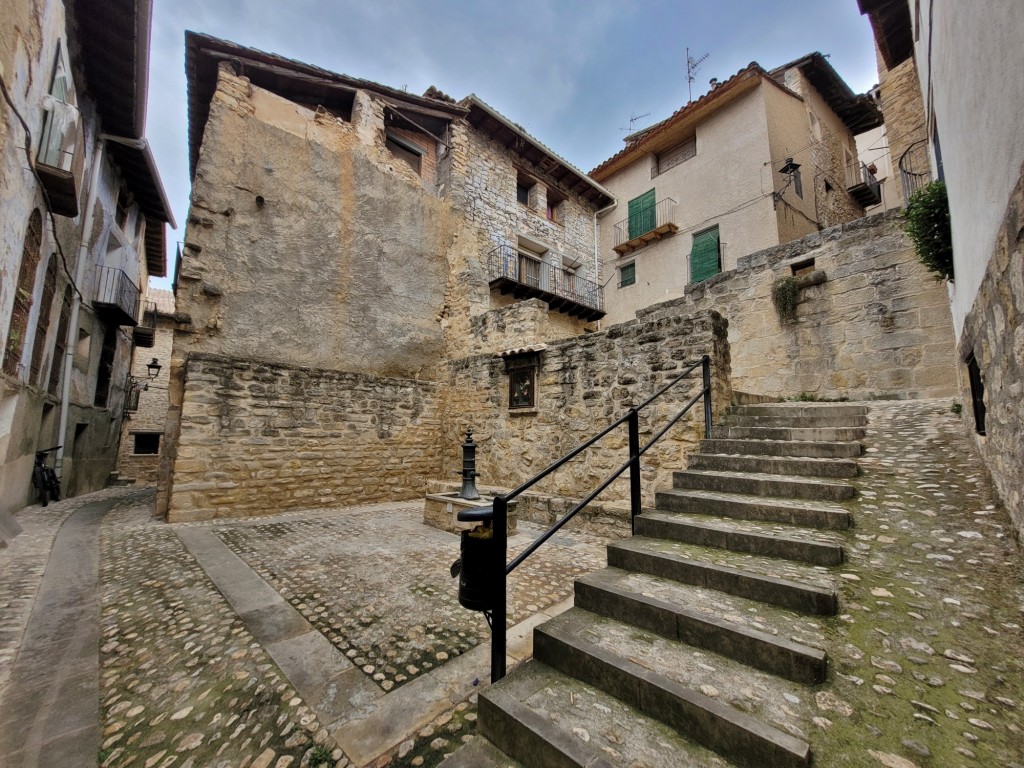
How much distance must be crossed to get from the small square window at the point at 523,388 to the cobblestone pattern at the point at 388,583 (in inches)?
79.4

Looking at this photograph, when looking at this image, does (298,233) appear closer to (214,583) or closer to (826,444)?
(214,583)

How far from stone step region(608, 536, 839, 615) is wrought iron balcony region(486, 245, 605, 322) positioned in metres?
8.96

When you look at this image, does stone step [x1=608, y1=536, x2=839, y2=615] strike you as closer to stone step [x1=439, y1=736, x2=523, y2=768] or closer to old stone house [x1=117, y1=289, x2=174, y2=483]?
stone step [x1=439, y1=736, x2=523, y2=768]

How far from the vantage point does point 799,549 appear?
87.5 inches

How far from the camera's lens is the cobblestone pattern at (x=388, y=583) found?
2.39 metres

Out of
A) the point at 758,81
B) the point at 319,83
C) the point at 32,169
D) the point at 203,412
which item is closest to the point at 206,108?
the point at 319,83

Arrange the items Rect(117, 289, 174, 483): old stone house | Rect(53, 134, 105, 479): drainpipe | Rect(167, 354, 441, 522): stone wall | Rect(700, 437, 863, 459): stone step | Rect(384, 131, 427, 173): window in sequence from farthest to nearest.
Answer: Rect(117, 289, 174, 483): old stone house, Rect(384, 131, 427, 173): window, Rect(53, 134, 105, 479): drainpipe, Rect(167, 354, 441, 522): stone wall, Rect(700, 437, 863, 459): stone step

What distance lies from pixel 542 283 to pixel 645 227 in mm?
4310

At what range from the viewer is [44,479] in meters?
7.16

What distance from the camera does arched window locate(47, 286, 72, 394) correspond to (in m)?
7.65

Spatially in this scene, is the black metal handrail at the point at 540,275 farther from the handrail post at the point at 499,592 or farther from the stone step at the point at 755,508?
the handrail post at the point at 499,592

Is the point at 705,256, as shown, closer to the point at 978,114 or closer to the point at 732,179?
the point at 732,179

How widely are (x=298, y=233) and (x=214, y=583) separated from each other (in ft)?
23.1

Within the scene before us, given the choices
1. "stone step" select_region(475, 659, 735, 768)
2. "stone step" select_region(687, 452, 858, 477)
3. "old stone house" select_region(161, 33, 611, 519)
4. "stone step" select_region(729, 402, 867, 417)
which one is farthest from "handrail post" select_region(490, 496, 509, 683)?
"old stone house" select_region(161, 33, 611, 519)
